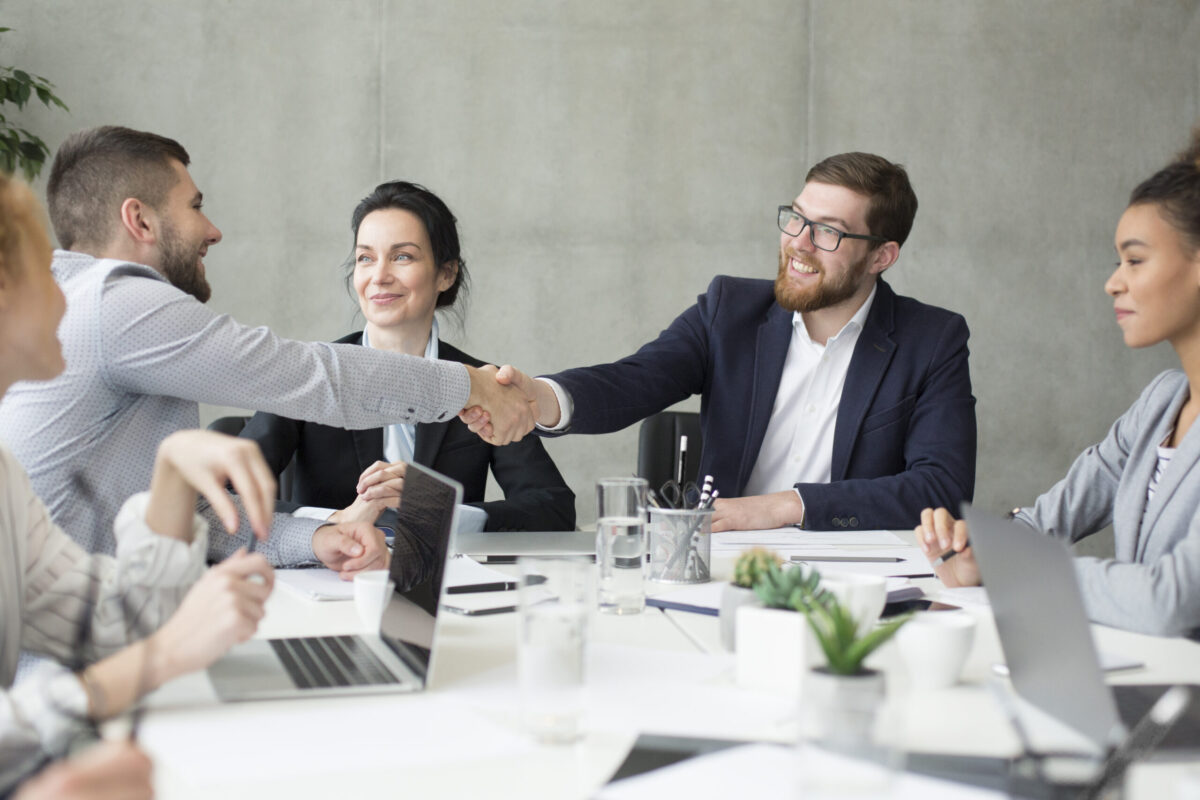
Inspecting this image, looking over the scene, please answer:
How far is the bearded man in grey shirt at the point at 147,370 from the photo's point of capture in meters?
1.79

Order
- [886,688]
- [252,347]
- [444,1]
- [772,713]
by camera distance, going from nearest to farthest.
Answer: [886,688] → [772,713] → [252,347] → [444,1]

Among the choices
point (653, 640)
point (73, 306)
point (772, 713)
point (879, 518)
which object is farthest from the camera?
point (879, 518)

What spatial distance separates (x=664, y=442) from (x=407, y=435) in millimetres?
795

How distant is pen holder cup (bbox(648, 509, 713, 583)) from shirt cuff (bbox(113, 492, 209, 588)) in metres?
0.76

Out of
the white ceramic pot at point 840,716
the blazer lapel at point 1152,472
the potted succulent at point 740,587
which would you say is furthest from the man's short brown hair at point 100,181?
the blazer lapel at point 1152,472

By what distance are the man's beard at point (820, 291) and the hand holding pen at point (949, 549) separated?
42.6 inches

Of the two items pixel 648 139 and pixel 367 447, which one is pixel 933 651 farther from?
pixel 648 139

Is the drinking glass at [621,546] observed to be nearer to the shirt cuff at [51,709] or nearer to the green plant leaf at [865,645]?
the green plant leaf at [865,645]

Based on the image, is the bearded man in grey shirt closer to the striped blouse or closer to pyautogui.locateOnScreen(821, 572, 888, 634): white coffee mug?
the striped blouse

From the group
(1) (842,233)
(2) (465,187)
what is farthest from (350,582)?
(2) (465,187)

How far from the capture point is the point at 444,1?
14.7 ft

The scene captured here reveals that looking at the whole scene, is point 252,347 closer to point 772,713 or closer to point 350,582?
point 350,582

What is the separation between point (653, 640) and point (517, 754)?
47 cm

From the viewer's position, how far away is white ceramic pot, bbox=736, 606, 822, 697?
1209 mm
